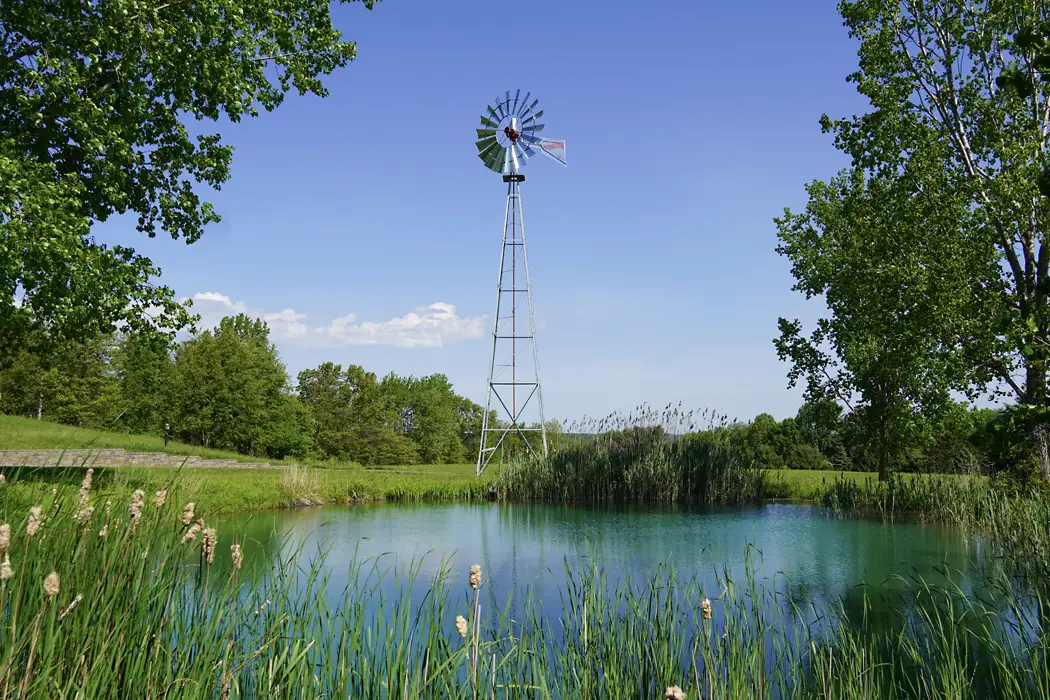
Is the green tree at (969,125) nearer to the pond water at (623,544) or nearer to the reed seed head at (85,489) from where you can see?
the pond water at (623,544)

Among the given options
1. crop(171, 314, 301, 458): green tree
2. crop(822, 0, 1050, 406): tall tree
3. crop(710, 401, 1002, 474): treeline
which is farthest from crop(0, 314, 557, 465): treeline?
crop(822, 0, 1050, 406): tall tree

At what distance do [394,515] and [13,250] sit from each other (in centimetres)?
940

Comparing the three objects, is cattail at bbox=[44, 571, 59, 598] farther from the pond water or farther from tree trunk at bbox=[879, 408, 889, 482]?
tree trunk at bbox=[879, 408, 889, 482]

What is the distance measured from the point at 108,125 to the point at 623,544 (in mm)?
11087

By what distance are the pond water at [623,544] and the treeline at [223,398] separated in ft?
63.7

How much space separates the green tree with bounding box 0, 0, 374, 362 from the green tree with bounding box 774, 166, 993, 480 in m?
12.3

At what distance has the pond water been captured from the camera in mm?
9961

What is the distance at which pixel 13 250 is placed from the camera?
37.1ft

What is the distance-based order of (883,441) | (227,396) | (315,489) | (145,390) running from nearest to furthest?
(315,489) < (883,441) < (227,396) < (145,390)

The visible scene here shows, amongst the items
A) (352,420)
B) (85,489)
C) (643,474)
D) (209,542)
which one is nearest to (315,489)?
(643,474)

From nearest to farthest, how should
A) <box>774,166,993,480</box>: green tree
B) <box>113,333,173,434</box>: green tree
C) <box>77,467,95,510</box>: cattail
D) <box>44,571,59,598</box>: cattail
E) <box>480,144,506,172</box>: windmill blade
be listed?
<box>44,571,59,598</box>: cattail → <box>77,467,95,510</box>: cattail → <box>774,166,993,480</box>: green tree → <box>480,144,506,172</box>: windmill blade → <box>113,333,173,434</box>: green tree

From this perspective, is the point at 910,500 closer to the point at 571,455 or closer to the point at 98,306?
the point at 571,455

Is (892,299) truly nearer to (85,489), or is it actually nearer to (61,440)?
(85,489)

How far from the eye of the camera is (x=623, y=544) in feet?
43.0
